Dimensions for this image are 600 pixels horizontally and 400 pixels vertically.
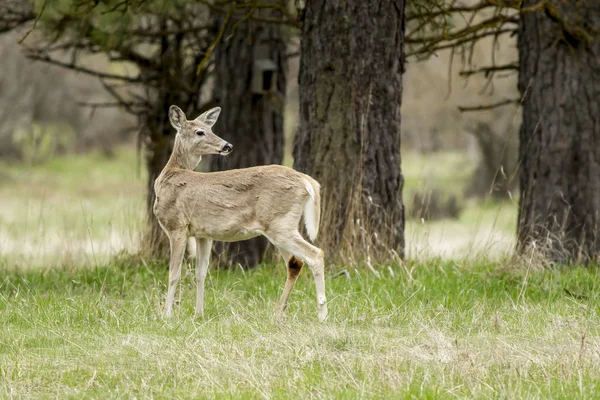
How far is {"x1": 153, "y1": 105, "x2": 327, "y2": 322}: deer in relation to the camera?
5.96 meters

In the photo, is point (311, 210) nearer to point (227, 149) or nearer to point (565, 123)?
point (227, 149)

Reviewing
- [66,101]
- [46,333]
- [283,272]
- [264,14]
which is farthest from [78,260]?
[66,101]

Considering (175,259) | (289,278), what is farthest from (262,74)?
(289,278)

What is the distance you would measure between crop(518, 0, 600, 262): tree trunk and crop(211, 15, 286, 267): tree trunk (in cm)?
421

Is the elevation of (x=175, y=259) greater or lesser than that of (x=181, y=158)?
lesser

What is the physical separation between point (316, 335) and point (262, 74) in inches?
281

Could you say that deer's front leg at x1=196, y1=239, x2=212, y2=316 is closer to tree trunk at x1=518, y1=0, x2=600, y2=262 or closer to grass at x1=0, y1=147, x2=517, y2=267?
tree trunk at x1=518, y1=0, x2=600, y2=262

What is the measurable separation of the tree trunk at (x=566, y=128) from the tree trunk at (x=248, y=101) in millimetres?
4211

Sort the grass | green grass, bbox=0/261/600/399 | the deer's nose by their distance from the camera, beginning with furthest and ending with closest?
the grass < the deer's nose < green grass, bbox=0/261/600/399

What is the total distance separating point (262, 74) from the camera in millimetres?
12156

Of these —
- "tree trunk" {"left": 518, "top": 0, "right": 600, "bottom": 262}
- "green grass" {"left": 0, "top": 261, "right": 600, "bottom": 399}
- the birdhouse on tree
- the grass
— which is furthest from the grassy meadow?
the grass

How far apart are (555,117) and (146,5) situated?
4.23 metres

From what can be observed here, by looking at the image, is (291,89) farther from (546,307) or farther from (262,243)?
(546,307)

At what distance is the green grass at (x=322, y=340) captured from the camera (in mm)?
4590
